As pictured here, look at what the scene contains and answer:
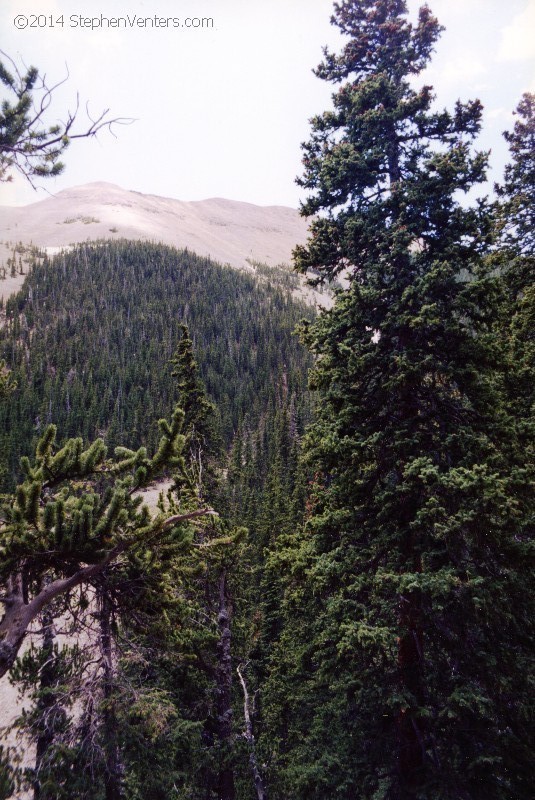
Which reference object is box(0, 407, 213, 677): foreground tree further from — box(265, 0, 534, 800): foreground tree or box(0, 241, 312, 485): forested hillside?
box(0, 241, 312, 485): forested hillside

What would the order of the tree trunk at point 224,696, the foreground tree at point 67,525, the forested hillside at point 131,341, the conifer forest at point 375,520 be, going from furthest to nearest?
the forested hillside at point 131,341 < the tree trunk at point 224,696 < the conifer forest at point 375,520 < the foreground tree at point 67,525

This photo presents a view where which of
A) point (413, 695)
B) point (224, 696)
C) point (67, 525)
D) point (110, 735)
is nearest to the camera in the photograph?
point (67, 525)

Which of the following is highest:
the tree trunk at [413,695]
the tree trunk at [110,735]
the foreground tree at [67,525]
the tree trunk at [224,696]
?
the foreground tree at [67,525]

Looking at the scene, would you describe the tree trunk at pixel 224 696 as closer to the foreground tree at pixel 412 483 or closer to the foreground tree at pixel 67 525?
the foreground tree at pixel 412 483

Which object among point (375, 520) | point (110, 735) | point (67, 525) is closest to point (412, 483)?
point (375, 520)

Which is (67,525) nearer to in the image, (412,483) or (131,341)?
(412,483)

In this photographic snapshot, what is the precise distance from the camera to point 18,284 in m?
182

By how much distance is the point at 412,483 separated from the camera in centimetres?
656

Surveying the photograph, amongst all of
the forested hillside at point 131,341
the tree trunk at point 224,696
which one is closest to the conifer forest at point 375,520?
the tree trunk at point 224,696

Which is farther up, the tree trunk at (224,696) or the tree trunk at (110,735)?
the tree trunk at (110,735)

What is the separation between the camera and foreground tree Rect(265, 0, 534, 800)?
6.20 meters

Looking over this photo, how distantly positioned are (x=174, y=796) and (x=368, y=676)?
33.4 feet

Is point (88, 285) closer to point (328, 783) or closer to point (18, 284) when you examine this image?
point (18, 284)

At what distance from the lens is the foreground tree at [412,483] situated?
620 centimetres
